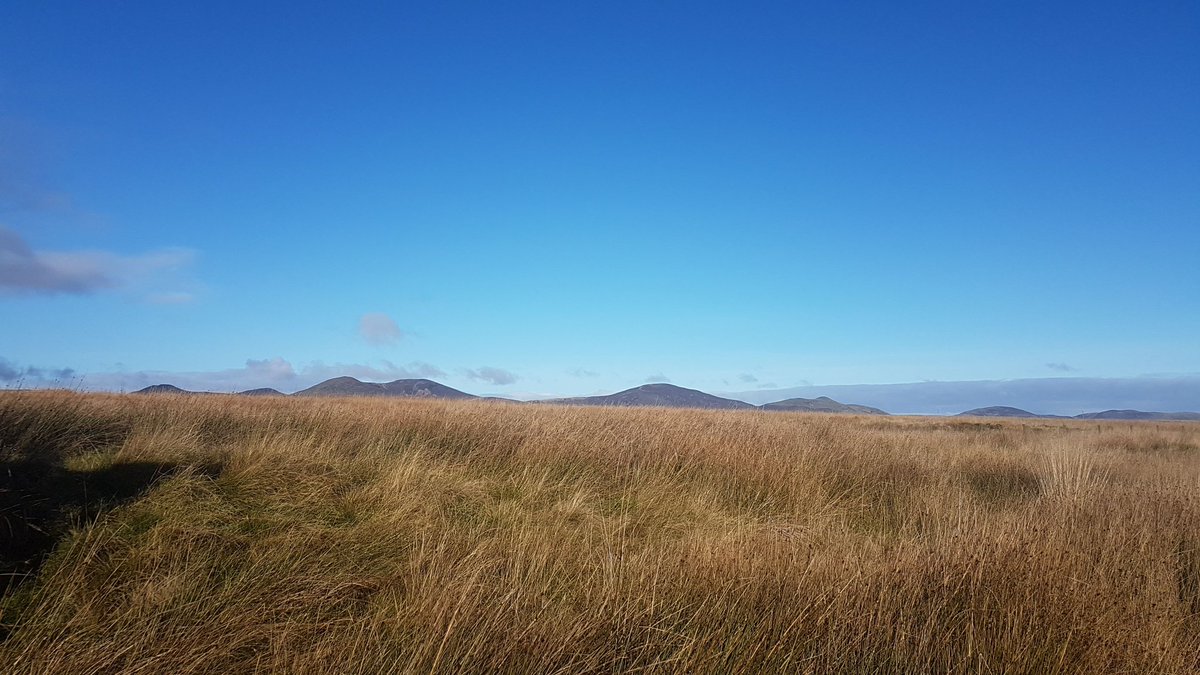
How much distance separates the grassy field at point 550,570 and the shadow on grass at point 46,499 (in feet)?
0.08

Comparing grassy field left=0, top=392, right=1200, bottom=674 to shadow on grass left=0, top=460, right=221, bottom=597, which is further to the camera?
shadow on grass left=0, top=460, right=221, bottom=597

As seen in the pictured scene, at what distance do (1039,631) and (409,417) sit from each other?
1085cm

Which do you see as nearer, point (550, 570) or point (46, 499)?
point (550, 570)

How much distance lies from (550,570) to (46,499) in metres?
3.84

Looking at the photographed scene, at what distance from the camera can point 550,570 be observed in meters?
4.16

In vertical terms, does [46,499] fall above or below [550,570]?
above

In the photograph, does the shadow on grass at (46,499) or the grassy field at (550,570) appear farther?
A: the shadow on grass at (46,499)

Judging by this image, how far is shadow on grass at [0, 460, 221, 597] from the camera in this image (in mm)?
4090

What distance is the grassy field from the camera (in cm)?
296

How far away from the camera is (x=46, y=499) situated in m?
4.83

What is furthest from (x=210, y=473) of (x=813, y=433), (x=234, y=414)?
(x=813, y=433)

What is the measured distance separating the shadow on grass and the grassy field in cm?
2

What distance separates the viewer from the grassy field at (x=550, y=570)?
9.71ft

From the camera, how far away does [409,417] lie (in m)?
12.5
